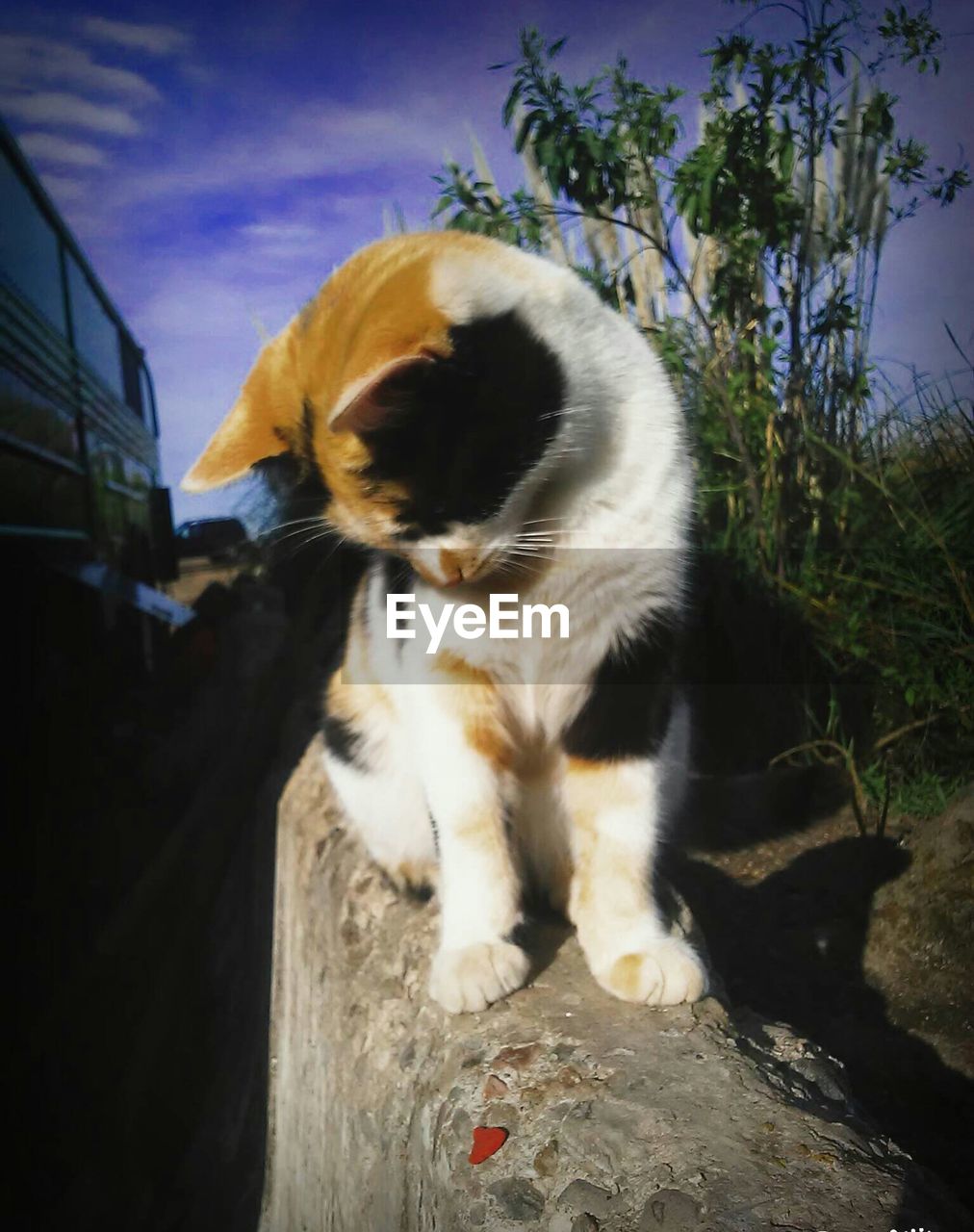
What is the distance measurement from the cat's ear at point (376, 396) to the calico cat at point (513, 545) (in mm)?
12

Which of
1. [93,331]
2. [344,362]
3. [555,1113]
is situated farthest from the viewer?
[93,331]

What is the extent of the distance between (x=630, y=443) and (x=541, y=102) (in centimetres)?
61

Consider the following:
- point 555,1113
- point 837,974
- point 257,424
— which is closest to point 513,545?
point 257,424

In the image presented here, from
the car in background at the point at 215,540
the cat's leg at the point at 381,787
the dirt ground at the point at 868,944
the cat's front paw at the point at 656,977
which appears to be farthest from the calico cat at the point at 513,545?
the dirt ground at the point at 868,944

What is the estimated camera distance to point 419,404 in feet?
2.97

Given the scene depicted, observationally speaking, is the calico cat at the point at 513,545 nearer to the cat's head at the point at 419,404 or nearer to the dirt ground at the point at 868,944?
the cat's head at the point at 419,404

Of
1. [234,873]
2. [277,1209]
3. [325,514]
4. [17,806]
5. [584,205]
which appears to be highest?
[584,205]

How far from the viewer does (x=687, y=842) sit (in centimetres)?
166

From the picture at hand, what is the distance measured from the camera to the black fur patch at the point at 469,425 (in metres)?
0.91

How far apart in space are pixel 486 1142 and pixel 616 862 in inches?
14.8

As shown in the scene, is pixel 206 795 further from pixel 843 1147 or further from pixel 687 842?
pixel 843 1147

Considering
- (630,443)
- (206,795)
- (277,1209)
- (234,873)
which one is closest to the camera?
(630,443)

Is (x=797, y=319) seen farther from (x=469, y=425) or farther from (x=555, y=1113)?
(x=555, y=1113)

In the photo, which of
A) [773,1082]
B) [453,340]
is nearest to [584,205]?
[453,340]
